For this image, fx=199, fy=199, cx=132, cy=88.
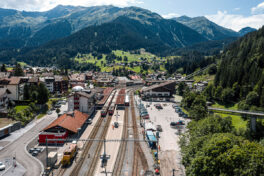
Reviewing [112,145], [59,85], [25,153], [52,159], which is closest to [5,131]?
[25,153]

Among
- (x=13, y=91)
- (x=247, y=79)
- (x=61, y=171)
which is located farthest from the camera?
(x=247, y=79)

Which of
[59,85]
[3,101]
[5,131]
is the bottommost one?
[5,131]

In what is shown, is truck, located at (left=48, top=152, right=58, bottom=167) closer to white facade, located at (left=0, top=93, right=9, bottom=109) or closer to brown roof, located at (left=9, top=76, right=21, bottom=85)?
white facade, located at (left=0, top=93, right=9, bottom=109)

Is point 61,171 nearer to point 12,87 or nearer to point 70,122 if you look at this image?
point 70,122

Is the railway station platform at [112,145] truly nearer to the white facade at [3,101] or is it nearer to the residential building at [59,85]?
the white facade at [3,101]

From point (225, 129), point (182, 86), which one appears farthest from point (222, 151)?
point (182, 86)

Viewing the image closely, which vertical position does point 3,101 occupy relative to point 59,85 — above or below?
below

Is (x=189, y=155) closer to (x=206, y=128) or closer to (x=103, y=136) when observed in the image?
(x=206, y=128)

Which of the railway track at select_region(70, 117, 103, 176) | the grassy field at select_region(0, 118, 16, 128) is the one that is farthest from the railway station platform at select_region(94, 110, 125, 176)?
the grassy field at select_region(0, 118, 16, 128)
